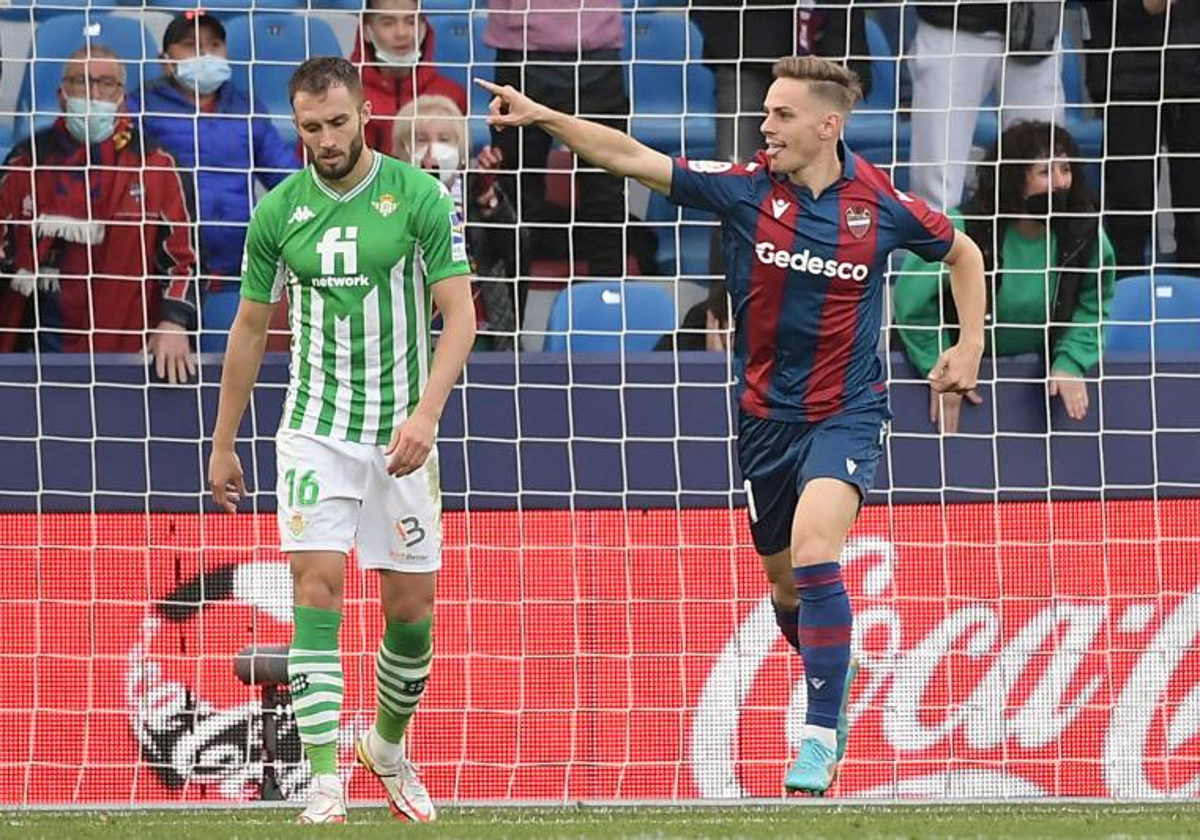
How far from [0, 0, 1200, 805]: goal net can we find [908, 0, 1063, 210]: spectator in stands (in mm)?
470

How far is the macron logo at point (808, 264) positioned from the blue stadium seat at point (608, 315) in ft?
10.1

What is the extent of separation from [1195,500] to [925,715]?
135 cm

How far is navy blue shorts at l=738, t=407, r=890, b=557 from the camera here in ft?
22.5

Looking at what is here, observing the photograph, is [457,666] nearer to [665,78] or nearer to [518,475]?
[518,475]

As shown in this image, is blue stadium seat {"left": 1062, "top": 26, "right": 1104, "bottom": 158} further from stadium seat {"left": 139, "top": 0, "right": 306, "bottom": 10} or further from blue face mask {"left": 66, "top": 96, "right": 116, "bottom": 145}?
blue face mask {"left": 66, "top": 96, "right": 116, "bottom": 145}

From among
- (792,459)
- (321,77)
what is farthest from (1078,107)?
(321,77)

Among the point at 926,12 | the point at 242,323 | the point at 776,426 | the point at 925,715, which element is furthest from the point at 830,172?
the point at 926,12

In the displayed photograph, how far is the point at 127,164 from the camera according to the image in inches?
384

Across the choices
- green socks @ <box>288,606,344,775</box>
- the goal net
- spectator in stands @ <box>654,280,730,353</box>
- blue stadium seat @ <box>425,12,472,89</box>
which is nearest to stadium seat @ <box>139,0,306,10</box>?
blue stadium seat @ <box>425,12,472,89</box>

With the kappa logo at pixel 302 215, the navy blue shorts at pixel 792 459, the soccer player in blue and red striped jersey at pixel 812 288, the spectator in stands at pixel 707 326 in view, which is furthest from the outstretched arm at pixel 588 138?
the spectator in stands at pixel 707 326

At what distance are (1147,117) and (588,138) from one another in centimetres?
409

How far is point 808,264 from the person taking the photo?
6938 mm

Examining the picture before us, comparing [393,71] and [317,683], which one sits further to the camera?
[393,71]

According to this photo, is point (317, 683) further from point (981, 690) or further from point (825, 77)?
point (981, 690)
